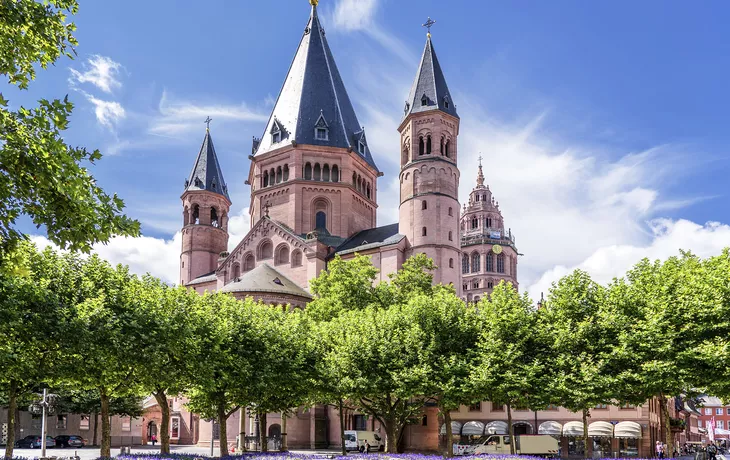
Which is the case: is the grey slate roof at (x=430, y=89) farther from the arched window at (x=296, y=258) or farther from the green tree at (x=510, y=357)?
the green tree at (x=510, y=357)

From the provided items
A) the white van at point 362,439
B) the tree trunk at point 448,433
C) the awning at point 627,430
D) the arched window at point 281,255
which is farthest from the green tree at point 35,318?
the arched window at point 281,255

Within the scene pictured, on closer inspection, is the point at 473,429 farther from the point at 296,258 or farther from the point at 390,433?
the point at 296,258

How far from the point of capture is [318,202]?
3280 inches

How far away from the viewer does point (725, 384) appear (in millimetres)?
33625

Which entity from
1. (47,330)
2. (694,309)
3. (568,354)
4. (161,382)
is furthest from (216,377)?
(694,309)

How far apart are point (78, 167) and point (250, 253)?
234 ft

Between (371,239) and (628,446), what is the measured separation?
3407cm

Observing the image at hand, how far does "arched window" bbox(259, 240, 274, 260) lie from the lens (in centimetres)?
7981

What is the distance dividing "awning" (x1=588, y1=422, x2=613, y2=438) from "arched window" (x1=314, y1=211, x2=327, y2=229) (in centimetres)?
3903

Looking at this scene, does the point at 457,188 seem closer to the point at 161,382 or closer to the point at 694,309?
the point at 694,309

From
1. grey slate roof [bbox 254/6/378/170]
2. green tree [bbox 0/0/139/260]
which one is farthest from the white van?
green tree [bbox 0/0/139/260]

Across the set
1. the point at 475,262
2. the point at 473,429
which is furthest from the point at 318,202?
the point at 475,262

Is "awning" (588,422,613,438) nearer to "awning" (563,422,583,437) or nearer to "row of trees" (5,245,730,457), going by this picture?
"awning" (563,422,583,437)

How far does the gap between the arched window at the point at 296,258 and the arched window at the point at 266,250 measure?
3130 mm
